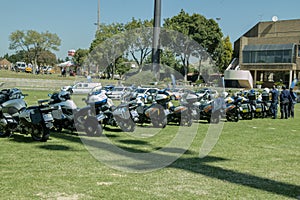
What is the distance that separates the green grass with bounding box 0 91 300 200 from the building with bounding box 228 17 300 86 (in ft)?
159

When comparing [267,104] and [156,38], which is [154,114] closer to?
[156,38]

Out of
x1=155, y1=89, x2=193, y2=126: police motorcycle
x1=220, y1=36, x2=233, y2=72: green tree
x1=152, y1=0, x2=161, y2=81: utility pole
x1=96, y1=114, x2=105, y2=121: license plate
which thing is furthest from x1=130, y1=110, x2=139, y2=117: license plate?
x1=220, y1=36, x2=233, y2=72: green tree

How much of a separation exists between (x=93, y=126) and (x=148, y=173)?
158 inches

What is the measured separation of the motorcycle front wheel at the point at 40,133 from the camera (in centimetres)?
903

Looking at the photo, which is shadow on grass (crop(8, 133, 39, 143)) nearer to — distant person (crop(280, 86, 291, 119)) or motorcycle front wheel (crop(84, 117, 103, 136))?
motorcycle front wheel (crop(84, 117, 103, 136))

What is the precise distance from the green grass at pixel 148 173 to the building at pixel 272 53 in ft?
159

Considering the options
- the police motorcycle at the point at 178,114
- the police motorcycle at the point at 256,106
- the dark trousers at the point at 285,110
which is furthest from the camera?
the dark trousers at the point at 285,110

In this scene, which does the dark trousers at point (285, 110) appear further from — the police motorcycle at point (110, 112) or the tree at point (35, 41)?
the tree at point (35, 41)

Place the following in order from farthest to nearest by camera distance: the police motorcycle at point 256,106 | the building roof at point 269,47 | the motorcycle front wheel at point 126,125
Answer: the building roof at point 269,47
the police motorcycle at point 256,106
the motorcycle front wheel at point 126,125

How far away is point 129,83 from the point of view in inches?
821

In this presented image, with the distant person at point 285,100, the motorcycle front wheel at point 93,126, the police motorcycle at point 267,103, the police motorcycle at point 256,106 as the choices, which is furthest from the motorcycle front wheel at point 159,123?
the distant person at point 285,100

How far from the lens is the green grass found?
5375 millimetres

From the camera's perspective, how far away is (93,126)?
10.2m

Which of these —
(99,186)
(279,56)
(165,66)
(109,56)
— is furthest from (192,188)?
(279,56)
